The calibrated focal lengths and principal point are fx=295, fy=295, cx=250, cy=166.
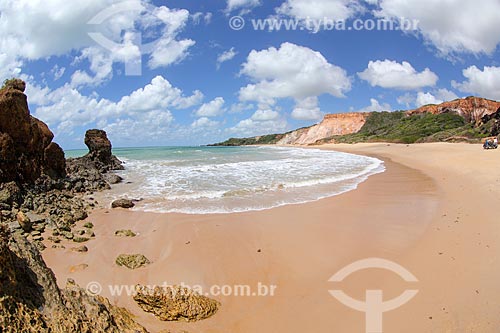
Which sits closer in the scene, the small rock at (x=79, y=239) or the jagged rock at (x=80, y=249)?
the jagged rock at (x=80, y=249)

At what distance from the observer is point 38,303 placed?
8.29 ft

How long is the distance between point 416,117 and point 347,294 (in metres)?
102

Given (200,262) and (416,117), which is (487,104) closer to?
(416,117)

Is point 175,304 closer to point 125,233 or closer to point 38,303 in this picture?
point 38,303

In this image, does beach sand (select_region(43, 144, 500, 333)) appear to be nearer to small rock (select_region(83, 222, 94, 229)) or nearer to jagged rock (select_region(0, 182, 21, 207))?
small rock (select_region(83, 222, 94, 229))

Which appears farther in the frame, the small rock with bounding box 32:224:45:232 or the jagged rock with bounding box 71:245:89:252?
the small rock with bounding box 32:224:45:232

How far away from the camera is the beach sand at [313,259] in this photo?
13.6 feet

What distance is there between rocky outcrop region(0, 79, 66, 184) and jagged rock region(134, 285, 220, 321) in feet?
32.4

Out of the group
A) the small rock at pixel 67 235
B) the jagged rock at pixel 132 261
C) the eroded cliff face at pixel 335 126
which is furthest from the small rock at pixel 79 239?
the eroded cliff face at pixel 335 126

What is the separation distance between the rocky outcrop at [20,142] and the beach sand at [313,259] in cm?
434

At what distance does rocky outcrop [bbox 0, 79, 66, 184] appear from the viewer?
37.3 ft

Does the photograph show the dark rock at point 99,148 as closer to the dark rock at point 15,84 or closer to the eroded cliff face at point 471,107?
the dark rock at point 15,84

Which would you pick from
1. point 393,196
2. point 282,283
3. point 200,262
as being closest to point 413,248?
point 282,283

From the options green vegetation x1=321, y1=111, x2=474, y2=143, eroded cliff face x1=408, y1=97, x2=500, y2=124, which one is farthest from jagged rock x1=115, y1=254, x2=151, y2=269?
eroded cliff face x1=408, y1=97, x2=500, y2=124
